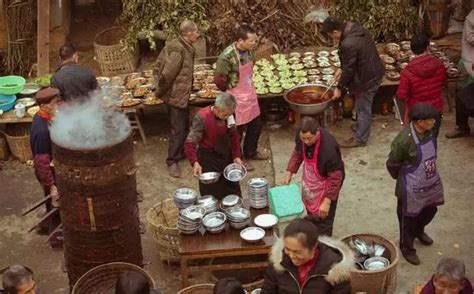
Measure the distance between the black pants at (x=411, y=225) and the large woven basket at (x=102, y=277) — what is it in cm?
280

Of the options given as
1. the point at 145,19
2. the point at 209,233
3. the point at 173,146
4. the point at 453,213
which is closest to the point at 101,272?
the point at 209,233

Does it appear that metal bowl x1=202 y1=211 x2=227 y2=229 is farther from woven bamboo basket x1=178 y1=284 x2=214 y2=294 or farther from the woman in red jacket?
the woman in red jacket

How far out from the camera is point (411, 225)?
8742 mm

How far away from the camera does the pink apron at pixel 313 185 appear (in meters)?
8.25

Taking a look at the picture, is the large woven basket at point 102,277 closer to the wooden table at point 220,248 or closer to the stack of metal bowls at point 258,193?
the wooden table at point 220,248

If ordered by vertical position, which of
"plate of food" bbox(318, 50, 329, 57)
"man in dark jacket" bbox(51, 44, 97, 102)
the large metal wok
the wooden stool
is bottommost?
the wooden stool

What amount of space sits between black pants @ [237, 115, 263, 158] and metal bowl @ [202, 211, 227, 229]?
2.87m

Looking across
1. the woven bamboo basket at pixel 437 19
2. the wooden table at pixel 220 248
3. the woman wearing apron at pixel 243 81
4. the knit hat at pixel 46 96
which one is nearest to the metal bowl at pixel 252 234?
the wooden table at pixel 220 248

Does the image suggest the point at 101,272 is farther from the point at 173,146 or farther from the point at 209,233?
the point at 173,146

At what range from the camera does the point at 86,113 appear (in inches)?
325

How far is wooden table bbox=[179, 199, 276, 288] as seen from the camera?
801 centimetres

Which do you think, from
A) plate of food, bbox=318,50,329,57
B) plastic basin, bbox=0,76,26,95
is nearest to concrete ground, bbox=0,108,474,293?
plastic basin, bbox=0,76,26,95

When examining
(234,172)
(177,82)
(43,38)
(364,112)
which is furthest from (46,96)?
(364,112)

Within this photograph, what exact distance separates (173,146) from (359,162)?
2.56 meters
